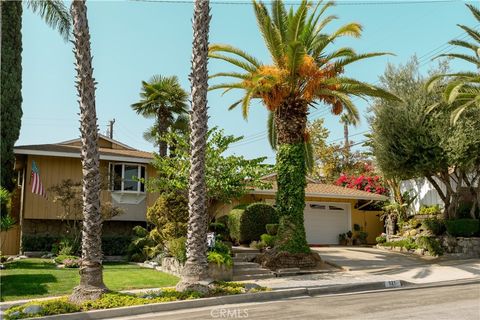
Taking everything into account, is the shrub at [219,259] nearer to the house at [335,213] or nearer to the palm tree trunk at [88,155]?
the palm tree trunk at [88,155]

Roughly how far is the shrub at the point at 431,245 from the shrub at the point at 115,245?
12.7 metres

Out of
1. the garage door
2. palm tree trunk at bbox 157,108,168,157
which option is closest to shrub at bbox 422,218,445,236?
the garage door

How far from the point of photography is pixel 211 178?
16.9 metres

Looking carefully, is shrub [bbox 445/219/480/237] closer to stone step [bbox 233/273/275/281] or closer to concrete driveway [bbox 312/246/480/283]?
concrete driveway [bbox 312/246/480/283]

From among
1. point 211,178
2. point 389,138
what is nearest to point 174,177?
point 211,178

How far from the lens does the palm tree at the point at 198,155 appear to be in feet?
39.7

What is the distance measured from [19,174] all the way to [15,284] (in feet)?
38.2

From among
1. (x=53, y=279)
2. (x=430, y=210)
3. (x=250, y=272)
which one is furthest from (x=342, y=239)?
(x=53, y=279)

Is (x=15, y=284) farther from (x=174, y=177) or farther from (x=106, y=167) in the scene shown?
(x=106, y=167)

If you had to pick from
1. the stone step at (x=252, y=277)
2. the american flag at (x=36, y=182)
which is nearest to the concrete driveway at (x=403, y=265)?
the stone step at (x=252, y=277)

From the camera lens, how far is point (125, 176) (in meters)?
22.9

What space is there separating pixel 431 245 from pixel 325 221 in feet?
24.9

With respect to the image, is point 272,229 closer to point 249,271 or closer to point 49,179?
point 249,271

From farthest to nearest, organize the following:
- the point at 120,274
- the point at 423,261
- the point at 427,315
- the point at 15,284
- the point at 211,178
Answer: the point at 423,261 < the point at 211,178 < the point at 120,274 < the point at 15,284 < the point at 427,315
